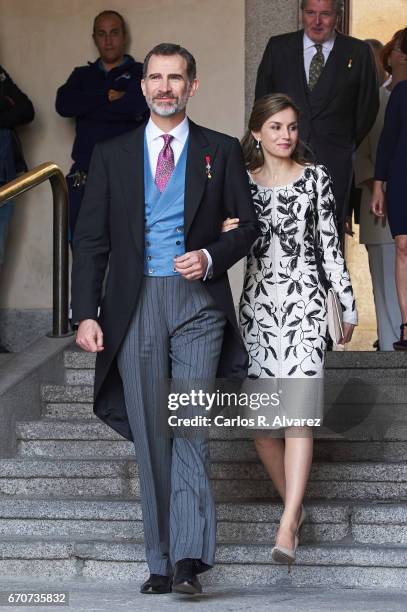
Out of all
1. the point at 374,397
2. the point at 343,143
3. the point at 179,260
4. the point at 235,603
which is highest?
the point at 343,143

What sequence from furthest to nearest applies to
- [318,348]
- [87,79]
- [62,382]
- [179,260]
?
[87,79], [62,382], [318,348], [179,260]

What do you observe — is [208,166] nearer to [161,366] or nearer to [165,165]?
[165,165]

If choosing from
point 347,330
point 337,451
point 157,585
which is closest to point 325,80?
point 337,451

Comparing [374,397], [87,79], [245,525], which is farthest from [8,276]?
[245,525]

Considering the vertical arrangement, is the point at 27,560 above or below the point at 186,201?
below

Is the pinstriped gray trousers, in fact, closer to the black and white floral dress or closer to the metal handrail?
the black and white floral dress

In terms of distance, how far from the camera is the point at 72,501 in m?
6.68

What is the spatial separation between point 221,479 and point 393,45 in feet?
10.9

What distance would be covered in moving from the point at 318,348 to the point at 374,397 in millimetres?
1515

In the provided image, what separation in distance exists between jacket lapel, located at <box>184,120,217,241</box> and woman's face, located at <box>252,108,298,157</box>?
1.24 ft

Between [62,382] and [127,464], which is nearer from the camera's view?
[127,464]

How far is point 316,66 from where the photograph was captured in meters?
8.33

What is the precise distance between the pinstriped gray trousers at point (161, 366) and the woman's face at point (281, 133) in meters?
0.73

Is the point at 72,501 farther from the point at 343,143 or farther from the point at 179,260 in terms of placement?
the point at 343,143
